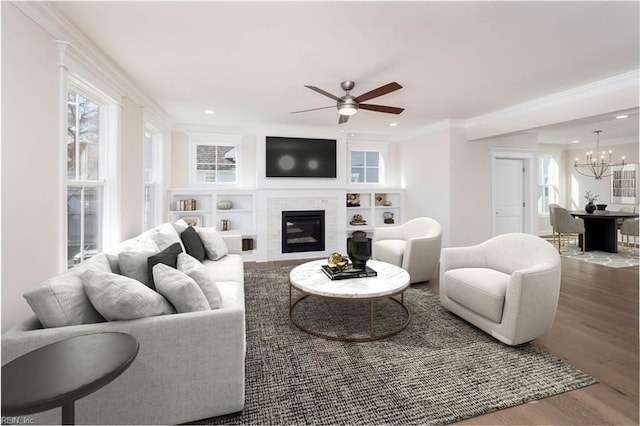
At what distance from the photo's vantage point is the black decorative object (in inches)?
116

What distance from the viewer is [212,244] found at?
3582 millimetres

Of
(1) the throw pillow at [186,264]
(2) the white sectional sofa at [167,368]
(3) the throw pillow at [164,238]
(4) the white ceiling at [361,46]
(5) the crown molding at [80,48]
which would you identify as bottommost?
(2) the white sectional sofa at [167,368]

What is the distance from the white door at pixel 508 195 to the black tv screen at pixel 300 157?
3.09 meters

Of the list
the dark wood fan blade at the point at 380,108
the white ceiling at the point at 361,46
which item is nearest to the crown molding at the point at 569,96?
the white ceiling at the point at 361,46

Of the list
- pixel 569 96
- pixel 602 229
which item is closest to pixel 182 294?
pixel 569 96

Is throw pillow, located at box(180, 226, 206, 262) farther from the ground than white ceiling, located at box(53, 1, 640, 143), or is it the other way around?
white ceiling, located at box(53, 1, 640, 143)

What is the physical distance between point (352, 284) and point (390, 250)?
166 cm

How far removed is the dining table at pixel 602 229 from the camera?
598 centimetres

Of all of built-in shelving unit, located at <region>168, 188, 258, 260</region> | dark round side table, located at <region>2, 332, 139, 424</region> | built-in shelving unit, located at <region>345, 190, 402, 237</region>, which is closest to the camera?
dark round side table, located at <region>2, 332, 139, 424</region>

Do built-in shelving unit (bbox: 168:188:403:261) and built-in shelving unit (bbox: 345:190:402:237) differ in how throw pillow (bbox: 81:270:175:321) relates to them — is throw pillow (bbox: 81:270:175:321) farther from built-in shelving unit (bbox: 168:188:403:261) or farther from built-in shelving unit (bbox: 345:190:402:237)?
built-in shelving unit (bbox: 345:190:402:237)

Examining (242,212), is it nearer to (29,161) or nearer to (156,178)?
(156,178)

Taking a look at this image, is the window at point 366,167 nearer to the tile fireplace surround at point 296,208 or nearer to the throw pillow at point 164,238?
the tile fireplace surround at point 296,208

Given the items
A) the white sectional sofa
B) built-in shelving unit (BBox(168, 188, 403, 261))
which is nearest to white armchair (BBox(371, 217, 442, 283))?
built-in shelving unit (BBox(168, 188, 403, 261))

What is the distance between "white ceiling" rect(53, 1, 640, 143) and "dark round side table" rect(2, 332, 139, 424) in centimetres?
208
